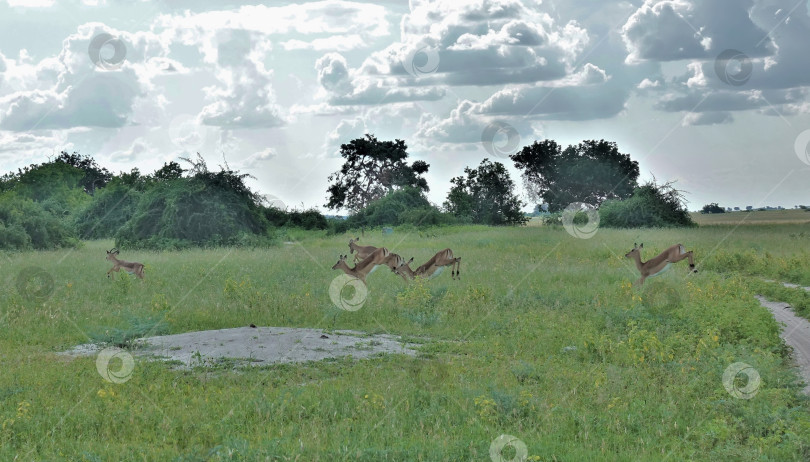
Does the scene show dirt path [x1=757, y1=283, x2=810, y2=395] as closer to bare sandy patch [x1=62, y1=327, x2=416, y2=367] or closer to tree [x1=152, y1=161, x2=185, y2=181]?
bare sandy patch [x1=62, y1=327, x2=416, y2=367]

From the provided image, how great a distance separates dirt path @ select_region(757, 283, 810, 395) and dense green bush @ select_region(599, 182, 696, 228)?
35.6 metres

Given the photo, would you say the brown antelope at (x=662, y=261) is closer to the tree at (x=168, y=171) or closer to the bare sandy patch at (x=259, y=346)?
the bare sandy patch at (x=259, y=346)

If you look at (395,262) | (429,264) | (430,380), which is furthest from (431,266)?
(430,380)

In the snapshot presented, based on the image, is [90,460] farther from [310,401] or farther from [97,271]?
[97,271]

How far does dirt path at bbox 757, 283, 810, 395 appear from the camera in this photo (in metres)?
12.0

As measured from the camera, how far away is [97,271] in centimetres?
2475

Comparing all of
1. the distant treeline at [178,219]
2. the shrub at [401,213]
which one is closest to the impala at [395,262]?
the distant treeline at [178,219]

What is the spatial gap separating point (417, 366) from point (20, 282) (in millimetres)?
14015

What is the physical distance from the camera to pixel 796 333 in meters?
15.2

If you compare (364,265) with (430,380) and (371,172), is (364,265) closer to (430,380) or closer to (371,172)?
(430,380)

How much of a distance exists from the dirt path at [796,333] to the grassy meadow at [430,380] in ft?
1.02

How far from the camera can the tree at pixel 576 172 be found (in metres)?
71.6

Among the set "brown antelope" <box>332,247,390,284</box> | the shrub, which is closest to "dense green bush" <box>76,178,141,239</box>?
the shrub

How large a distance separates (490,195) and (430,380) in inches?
2440
